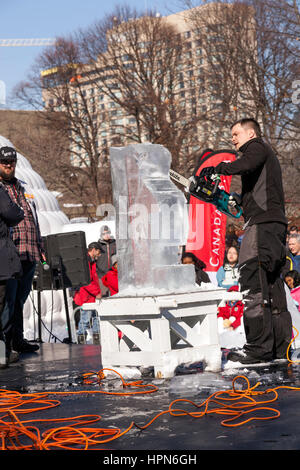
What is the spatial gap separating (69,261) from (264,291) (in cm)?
482

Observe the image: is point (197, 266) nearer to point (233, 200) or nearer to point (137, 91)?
point (233, 200)

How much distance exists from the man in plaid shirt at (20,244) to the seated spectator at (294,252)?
4134 mm

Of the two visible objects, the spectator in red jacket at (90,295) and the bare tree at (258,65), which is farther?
the bare tree at (258,65)

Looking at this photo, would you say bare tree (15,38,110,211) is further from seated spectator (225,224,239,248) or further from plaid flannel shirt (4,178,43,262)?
plaid flannel shirt (4,178,43,262)

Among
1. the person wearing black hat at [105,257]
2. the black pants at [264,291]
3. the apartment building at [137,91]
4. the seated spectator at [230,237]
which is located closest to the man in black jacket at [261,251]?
the black pants at [264,291]

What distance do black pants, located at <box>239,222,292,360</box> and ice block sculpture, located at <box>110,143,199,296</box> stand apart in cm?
44

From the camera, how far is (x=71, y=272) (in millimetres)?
9414

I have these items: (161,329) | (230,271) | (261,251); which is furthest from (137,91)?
(161,329)

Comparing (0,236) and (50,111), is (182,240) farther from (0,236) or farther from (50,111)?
(50,111)

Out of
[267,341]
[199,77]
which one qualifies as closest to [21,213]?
[267,341]

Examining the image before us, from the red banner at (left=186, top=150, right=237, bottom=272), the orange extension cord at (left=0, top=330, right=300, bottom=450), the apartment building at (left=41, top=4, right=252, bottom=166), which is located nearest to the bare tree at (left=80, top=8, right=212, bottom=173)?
the apartment building at (left=41, top=4, right=252, bottom=166)

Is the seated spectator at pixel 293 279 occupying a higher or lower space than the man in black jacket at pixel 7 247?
lower

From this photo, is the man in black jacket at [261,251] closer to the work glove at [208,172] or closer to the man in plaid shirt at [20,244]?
the work glove at [208,172]

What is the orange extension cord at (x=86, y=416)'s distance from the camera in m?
3.03
